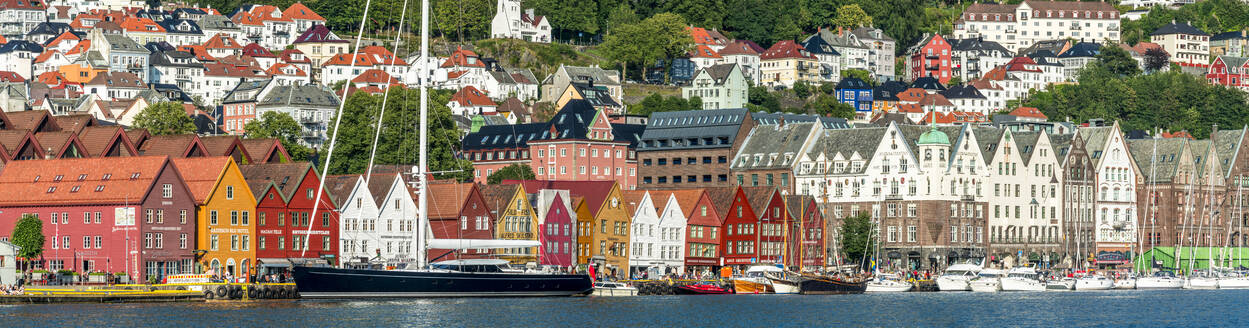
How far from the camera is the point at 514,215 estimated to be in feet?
427

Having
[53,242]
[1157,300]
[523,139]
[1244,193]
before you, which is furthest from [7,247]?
[1244,193]

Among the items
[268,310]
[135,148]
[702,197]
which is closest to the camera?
[268,310]

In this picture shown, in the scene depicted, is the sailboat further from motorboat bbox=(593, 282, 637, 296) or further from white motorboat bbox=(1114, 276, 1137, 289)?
white motorboat bbox=(1114, 276, 1137, 289)

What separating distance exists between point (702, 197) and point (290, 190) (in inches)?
1322

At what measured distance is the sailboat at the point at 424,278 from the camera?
331ft

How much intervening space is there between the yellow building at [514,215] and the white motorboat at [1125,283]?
44295 millimetres

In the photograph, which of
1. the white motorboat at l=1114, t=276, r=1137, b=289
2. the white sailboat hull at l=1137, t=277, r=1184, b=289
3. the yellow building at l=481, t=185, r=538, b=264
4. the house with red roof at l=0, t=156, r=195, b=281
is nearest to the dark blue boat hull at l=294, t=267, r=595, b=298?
the house with red roof at l=0, t=156, r=195, b=281

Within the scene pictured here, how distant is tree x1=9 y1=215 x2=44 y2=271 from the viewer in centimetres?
11050

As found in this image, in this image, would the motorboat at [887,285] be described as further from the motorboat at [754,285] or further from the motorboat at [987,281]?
the motorboat at [754,285]

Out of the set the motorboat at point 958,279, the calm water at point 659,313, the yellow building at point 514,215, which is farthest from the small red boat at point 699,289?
the motorboat at point 958,279

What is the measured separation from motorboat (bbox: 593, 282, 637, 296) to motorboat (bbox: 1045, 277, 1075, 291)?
119ft

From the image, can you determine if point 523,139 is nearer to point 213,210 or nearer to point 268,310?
point 213,210

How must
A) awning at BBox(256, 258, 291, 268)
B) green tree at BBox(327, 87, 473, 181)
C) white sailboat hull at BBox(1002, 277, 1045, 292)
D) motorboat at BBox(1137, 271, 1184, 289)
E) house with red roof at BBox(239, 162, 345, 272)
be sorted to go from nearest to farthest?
1. awning at BBox(256, 258, 291, 268)
2. house with red roof at BBox(239, 162, 345, 272)
3. white sailboat hull at BBox(1002, 277, 1045, 292)
4. motorboat at BBox(1137, 271, 1184, 289)
5. green tree at BBox(327, 87, 473, 181)

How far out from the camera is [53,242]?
372 ft
